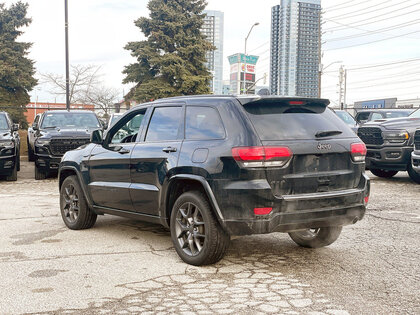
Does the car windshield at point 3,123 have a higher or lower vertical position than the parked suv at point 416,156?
higher

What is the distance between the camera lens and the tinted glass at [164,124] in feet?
18.5

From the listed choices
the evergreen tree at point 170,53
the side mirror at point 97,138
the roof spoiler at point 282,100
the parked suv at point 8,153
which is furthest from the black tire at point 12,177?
the evergreen tree at point 170,53

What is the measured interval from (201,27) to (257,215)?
41.3m

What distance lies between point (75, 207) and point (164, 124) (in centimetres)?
218

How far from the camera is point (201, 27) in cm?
4419

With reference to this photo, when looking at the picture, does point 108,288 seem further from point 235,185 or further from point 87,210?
point 87,210

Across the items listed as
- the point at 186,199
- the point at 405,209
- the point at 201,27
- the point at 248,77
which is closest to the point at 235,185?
the point at 186,199

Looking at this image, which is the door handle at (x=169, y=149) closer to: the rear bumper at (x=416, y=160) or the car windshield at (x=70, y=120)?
the rear bumper at (x=416, y=160)

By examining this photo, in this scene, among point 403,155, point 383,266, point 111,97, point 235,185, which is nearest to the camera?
point 235,185

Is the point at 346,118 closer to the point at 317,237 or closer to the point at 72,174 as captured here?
the point at 72,174

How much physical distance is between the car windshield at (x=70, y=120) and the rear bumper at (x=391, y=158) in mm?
7580

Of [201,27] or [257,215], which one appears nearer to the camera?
[257,215]

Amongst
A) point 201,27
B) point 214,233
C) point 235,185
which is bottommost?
point 214,233

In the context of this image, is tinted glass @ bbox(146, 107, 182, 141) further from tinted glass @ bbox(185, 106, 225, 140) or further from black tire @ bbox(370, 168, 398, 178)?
black tire @ bbox(370, 168, 398, 178)
